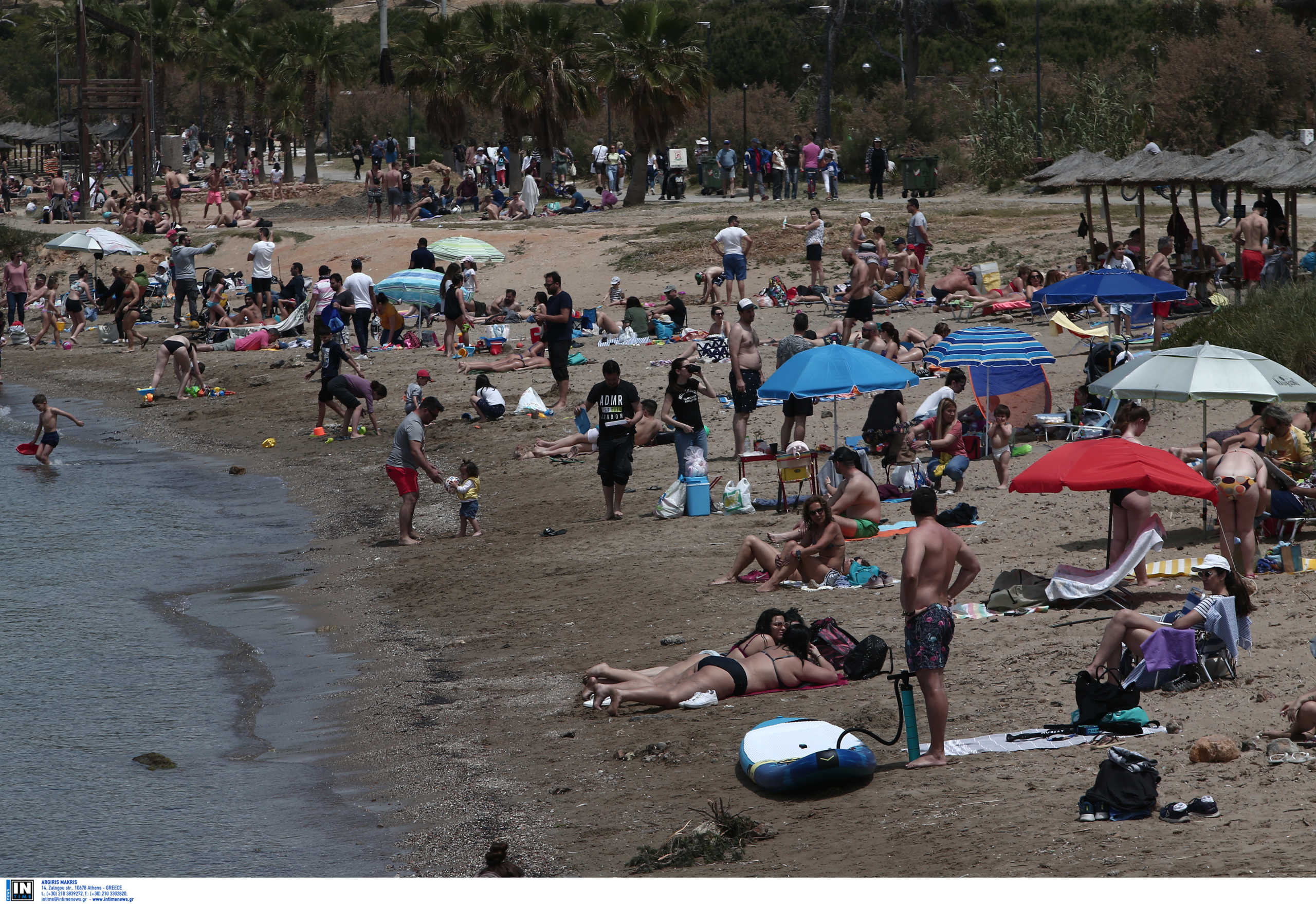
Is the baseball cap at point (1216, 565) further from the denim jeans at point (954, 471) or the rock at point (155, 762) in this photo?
the rock at point (155, 762)

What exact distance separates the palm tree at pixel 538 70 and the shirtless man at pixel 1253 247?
19150 mm

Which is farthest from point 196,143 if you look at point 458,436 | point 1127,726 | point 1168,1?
point 1127,726

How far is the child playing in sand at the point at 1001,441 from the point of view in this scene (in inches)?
560

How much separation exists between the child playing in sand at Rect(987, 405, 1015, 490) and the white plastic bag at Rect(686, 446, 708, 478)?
2.87 metres

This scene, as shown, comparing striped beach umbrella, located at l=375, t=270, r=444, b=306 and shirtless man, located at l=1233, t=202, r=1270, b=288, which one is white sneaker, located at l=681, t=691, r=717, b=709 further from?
striped beach umbrella, located at l=375, t=270, r=444, b=306

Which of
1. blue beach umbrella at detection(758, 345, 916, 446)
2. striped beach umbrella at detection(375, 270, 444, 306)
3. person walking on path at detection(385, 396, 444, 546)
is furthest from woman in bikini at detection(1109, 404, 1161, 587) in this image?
striped beach umbrella at detection(375, 270, 444, 306)

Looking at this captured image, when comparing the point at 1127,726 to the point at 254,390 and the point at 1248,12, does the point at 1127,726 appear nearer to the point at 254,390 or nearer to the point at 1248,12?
the point at 254,390

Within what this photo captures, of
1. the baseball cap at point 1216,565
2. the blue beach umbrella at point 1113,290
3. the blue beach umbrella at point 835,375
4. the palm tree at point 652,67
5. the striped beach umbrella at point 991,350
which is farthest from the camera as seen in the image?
the palm tree at point 652,67

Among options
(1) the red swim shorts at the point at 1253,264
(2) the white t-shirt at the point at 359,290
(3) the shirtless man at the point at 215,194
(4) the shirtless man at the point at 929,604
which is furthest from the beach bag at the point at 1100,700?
(3) the shirtless man at the point at 215,194

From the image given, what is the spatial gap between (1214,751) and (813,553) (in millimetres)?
4676

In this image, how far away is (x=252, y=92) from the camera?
49594mm

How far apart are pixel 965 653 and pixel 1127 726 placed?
1985 millimetres

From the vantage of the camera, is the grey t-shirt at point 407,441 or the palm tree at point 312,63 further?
the palm tree at point 312,63

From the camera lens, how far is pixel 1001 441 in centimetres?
1424
